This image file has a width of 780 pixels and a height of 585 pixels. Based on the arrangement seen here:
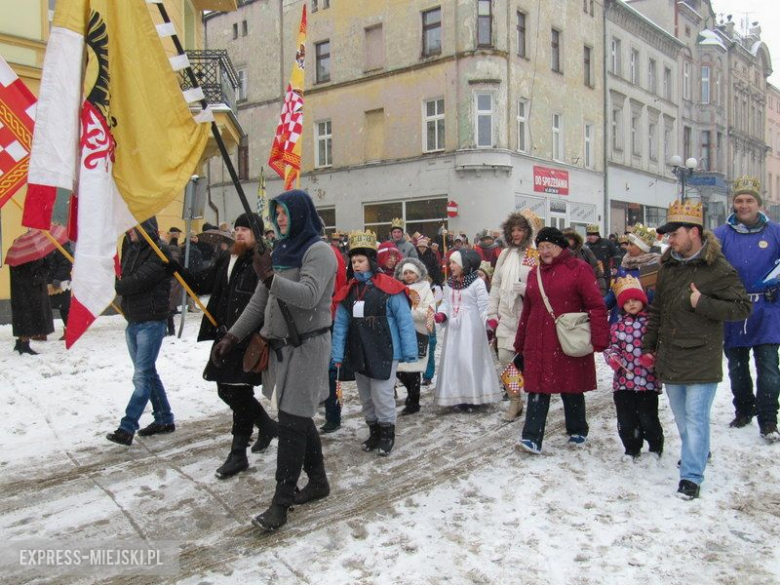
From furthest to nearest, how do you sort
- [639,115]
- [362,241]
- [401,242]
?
1. [639,115]
2. [401,242]
3. [362,241]

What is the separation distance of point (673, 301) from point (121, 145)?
12.5 feet

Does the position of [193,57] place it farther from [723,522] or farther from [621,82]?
[621,82]

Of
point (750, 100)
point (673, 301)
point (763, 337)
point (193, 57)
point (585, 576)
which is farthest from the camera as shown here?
point (750, 100)

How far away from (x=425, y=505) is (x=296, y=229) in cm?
202

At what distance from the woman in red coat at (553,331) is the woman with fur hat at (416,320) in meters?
1.51

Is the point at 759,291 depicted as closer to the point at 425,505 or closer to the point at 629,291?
the point at 629,291

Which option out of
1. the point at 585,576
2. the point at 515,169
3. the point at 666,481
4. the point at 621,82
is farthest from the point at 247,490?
the point at 621,82

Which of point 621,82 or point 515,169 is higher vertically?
Result: point 621,82

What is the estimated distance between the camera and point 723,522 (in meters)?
4.11

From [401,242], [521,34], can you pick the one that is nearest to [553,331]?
[401,242]

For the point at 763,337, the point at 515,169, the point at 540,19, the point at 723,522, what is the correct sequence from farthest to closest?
the point at 540,19, the point at 515,169, the point at 763,337, the point at 723,522

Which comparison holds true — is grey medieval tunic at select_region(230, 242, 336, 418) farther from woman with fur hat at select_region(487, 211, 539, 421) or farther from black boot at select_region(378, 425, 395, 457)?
woman with fur hat at select_region(487, 211, 539, 421)

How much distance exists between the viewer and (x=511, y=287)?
21.7 feet

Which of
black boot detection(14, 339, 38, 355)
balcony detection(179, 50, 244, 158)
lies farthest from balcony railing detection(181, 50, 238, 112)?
black boot detection(14, 339, 38, 355)
